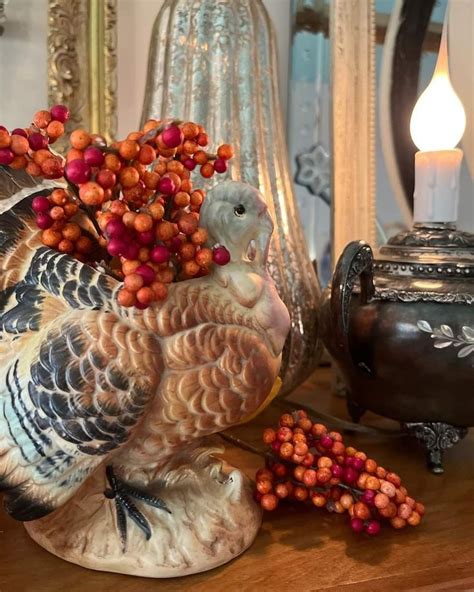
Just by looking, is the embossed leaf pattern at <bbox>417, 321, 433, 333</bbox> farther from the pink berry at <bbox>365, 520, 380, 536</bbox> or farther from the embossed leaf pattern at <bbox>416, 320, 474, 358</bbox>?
the pink berry at <bbox>365, 520, 380, 536</bbox>

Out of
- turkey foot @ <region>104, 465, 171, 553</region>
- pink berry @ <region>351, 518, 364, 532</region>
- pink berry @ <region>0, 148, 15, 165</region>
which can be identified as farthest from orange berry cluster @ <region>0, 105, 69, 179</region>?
pink berry @ <region>351, 518, 364, 532</region>

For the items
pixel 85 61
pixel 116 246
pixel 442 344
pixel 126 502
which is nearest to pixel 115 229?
pixel 116 246

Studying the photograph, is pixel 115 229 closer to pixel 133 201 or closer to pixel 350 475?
pixel 133 201

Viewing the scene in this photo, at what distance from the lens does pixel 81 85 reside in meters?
0.63

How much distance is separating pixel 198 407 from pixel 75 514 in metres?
0.11

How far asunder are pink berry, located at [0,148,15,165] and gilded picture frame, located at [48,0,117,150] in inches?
12.8

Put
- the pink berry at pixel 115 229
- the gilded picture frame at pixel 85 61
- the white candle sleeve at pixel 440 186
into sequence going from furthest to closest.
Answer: the gilded picture frame at pixel 85 61
the white candle sleeve at pixel 440 186
the pink berry at pixel 115 229

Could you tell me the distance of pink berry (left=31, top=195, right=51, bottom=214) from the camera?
320mm

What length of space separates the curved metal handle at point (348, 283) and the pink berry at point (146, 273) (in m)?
0.20

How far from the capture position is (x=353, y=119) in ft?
2.27

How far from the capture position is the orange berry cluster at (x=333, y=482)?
1.26ft

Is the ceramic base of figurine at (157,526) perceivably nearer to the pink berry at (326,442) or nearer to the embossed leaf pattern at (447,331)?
the pink berry at (326,442)

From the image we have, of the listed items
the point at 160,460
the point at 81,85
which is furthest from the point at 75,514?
the point at 81,85

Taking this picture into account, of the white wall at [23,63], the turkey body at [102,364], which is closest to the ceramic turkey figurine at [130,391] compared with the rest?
the turkey body at [102,364]
